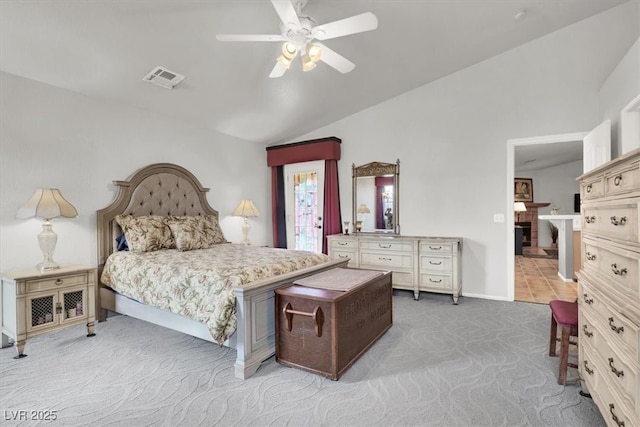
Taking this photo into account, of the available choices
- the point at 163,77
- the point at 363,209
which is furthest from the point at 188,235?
the point at 363,209

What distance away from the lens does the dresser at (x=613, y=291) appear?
1.34 meters

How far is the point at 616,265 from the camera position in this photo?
1.55 m

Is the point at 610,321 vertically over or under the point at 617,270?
under

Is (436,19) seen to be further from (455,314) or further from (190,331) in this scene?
(190,331)

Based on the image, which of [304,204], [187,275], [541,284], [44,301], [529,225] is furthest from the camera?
[529,225]

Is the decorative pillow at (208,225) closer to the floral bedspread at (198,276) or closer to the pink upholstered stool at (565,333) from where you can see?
the floral bedspread at (198,276)

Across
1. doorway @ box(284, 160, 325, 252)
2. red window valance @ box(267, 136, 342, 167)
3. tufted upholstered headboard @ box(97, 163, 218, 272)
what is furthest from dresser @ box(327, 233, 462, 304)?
tufted upholstered headboard @ box(97, 163, 218, 272)

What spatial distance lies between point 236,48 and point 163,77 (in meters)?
0.90

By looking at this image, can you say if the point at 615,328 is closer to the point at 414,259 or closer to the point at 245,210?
the point at 414,259

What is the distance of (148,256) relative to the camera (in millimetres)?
3326

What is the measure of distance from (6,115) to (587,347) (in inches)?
197

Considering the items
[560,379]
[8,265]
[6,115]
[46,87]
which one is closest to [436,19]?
[560,379]

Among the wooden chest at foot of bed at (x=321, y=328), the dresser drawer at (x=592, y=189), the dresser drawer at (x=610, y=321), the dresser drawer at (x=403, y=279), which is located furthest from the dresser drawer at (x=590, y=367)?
the dresser drawer at (x=403, y=279)

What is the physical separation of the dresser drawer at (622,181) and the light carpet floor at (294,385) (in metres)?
1.33
